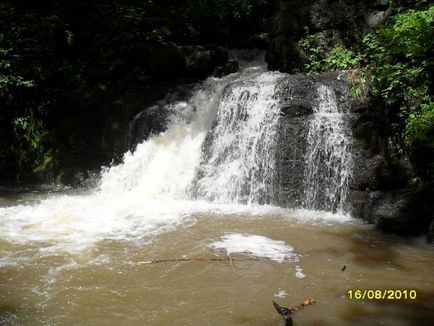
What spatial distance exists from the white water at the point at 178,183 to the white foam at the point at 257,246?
1.08 metres

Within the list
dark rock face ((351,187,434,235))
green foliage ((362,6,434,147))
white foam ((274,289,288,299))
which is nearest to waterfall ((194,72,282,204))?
dark rock face ((351,187,434,235))

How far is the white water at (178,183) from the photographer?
6508mm

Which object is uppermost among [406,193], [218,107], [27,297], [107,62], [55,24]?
[55,24]

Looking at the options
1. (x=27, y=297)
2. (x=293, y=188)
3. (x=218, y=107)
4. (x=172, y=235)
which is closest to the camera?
(x=27, y=297)

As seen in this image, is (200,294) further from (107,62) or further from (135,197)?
(107,62)

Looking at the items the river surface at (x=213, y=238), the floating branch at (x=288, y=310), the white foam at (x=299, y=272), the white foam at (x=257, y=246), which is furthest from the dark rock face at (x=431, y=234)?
the floating branch at (x=288, y=310)

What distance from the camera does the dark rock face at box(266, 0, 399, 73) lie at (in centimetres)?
1009

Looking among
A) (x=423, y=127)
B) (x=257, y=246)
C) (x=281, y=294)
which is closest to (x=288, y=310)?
(x=281, y=294)

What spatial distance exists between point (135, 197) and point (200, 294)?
451cm

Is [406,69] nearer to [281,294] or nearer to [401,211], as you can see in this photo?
[401,211]

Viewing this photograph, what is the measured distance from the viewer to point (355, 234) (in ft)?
20.4

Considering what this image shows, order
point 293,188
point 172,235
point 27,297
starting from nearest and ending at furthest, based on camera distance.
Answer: point 27,297, point 172,235, point 293,188

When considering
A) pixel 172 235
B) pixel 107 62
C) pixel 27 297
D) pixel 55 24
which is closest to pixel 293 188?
pixel 172 235

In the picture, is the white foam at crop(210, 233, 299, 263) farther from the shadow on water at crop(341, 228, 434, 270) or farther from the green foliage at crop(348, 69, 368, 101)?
the green foliage at crop(348, 69, 368, 101)
